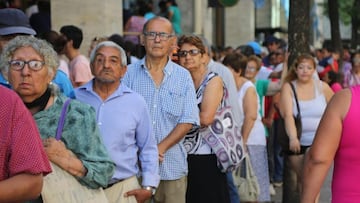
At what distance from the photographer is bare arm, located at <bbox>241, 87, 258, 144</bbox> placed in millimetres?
8031

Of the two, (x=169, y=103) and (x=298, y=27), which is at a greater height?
(x=298, y=27)

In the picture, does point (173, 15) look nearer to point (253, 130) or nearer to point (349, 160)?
point (253, 130)

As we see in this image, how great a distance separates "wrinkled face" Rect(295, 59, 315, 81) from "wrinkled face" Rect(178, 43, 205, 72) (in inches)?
73.2

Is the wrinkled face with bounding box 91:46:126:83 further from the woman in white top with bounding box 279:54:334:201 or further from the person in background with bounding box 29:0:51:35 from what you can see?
the person in background with bounding box 29:0:51:35

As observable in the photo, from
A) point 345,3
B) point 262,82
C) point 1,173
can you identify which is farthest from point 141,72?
point 345,3

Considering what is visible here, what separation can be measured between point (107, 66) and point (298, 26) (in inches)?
190

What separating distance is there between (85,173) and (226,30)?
2524 cm

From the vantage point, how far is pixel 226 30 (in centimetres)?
Answer: 2881

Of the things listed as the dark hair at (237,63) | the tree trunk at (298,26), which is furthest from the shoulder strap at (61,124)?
the tree trunk at (298,26)

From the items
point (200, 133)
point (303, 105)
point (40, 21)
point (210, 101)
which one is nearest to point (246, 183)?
point (303, 105)

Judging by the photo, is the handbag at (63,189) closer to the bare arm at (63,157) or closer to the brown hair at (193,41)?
the bare arm at (63,157)

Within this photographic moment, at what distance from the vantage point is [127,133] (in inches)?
188

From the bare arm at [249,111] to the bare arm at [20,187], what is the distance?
5.39m

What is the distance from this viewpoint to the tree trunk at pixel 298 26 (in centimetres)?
926
